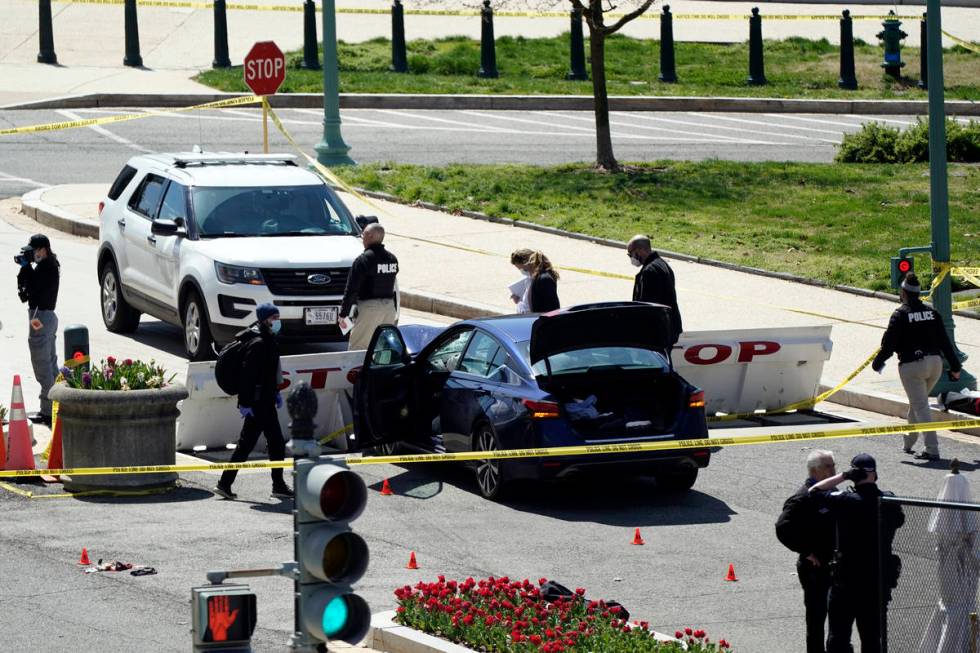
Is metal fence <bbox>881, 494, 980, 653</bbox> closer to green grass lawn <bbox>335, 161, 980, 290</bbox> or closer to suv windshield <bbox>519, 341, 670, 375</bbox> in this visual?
suv windshield <bbox>519, 341, 670, 375</bbox>

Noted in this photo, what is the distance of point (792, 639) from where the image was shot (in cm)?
1016

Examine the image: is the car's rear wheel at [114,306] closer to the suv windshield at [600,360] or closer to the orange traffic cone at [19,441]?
the orange traffic cone at [19,441]

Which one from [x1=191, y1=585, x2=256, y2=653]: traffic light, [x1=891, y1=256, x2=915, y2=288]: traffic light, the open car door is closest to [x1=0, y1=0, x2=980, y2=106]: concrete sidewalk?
the open car door

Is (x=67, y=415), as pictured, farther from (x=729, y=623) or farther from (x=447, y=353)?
(x=729, y=623)

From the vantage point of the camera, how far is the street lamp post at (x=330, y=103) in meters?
27.9

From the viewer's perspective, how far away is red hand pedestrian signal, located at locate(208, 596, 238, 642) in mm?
6648

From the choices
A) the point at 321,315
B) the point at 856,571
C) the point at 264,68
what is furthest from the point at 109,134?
the point at 856,571

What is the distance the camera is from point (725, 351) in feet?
53.1

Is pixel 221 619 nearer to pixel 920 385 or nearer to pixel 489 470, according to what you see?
pixel 489 470

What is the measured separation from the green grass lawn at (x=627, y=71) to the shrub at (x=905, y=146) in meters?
8.81

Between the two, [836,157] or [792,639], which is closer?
[792,639]

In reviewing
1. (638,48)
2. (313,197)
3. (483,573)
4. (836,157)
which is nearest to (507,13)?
(638,48)

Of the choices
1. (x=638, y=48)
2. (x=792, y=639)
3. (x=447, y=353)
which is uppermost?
(x=638, y=48)

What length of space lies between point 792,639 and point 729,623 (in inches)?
16.8
